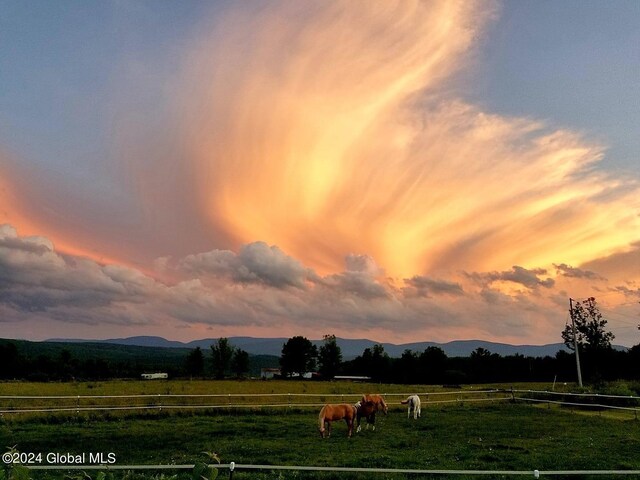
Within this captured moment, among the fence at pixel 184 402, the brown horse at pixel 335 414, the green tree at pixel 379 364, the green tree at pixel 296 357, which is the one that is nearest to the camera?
the brown horse at pixel 335 414

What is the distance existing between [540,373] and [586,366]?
625 inches

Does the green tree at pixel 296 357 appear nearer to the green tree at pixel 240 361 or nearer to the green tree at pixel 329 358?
the green tree at pixel 329 358

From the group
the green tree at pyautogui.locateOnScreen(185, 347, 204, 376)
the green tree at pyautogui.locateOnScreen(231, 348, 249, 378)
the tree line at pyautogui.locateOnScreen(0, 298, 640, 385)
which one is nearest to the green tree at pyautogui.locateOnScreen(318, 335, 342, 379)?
the tree line at pyautogui.locateOnScreen(0, 298, 640, 385)

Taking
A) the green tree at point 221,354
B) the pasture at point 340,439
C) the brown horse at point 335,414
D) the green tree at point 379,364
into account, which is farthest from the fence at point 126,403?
the green tree at point 221,354

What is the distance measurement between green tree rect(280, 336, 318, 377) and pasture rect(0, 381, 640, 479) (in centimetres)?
A: 6473

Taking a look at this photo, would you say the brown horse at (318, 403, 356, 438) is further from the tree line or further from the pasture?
the tree line

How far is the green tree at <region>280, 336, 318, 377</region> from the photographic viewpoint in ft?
303

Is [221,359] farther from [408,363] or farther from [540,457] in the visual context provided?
[540,457]

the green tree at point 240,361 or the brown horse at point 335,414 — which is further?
the green tree at point 240,361

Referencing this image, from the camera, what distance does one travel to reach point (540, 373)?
8288cm

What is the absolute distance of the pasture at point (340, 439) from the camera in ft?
45.5

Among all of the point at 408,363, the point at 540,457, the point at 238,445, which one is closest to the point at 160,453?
the point at 238,445

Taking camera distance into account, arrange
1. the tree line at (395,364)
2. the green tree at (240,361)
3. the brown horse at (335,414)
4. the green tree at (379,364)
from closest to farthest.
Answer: the brown horse at (335,414), the tree line at (395,364), the green tree at (379,364), the green tree at (240,361)

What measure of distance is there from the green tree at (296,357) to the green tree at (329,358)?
8.21ft
